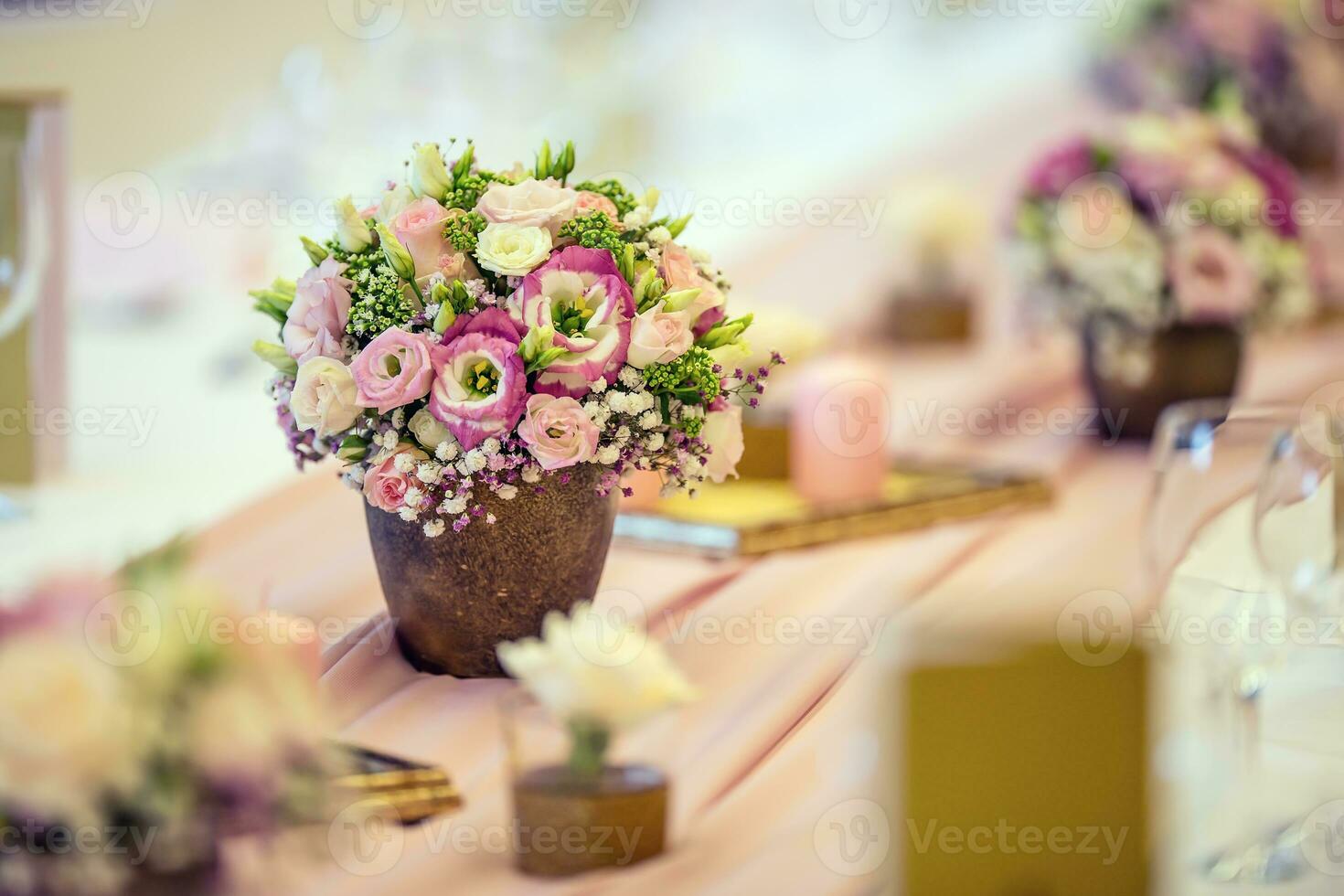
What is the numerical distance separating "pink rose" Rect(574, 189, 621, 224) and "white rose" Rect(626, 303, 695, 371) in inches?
3.4

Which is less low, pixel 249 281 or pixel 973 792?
pixel 249 281

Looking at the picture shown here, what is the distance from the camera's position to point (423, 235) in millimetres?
1000

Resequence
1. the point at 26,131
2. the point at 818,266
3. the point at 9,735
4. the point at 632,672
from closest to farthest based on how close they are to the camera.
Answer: the point at 9,735 < the point at 632,672 < the point at 26,131 < the point at 818,266

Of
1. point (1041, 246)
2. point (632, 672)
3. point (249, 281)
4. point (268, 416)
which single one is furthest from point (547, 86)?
point (632, 672)

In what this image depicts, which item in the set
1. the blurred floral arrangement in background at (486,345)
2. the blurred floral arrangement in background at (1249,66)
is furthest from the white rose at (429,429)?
the blurred floral arrangement in background at (1249,66)

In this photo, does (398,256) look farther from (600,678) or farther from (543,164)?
(600,678)

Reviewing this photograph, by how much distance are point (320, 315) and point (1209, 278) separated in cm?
132

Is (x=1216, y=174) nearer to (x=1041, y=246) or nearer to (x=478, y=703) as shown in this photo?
(x=1041, y=246)

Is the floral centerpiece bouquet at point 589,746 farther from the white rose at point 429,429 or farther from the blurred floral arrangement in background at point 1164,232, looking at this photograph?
the blurred floral arrangement in background at point 1164,232

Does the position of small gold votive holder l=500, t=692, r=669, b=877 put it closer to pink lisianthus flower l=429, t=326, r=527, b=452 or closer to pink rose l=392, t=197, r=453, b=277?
pink lisianthus flower l=429, t=326, r=527, b=452

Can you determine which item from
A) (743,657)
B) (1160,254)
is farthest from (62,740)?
(1160,254)

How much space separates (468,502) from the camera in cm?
105

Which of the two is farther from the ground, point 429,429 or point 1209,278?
point 1209,278

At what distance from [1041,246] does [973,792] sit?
150 cm
